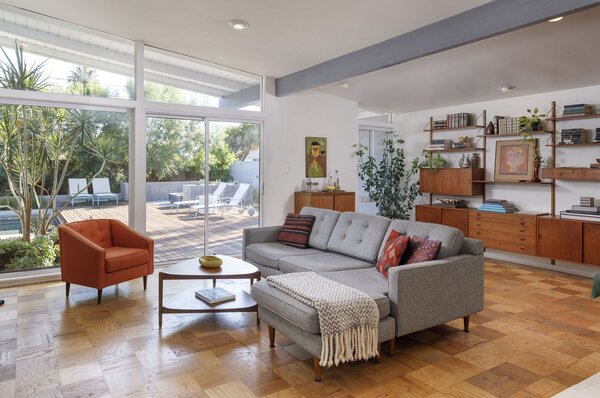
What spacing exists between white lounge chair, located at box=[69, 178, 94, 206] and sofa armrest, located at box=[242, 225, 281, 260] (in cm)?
210

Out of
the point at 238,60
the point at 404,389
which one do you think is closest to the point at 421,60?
the point at 238,60

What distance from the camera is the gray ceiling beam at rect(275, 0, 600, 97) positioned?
3.12m

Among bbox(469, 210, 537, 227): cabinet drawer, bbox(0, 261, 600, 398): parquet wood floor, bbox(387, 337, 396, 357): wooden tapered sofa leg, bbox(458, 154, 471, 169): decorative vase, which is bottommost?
bbox(0, 261, 600, 398): parquet wood floor

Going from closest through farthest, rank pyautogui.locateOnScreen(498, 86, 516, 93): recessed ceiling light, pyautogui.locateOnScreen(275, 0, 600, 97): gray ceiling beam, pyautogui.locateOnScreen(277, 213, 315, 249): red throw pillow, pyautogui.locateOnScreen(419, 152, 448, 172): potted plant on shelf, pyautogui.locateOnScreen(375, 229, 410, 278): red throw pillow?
1. pyautogui.locateOnScreen(275, 0, 600, 97): gray ceiling beam
2. pyautogui.locateOnScreen(375, 229, 410, 278): red throw pillow
3. pyautogui.locateOnScreen(277, 213, 315, 249): red throw pillow
4. pyautogui.locateOnScreen(498, 86, 516, 93): recessed ceiling light
5. pyautogui.locateOnScreen(419, 152, 448, 172): potted plant on shelf

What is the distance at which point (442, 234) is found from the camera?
136 inches

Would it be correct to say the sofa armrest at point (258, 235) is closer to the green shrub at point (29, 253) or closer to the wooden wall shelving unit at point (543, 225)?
the green shrub at point (29, 253)

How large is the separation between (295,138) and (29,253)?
3871 millimetres

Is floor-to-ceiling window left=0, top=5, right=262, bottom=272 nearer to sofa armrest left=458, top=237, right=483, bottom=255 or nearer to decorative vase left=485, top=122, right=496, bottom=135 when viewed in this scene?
decorative vase left=485, top=122, right=496, bottom=135

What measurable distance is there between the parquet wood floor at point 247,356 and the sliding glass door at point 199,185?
174 centimetres

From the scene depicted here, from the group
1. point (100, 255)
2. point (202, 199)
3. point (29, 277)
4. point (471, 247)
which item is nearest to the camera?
point (471, 247)

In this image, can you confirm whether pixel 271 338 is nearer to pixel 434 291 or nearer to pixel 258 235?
pixel 434 291

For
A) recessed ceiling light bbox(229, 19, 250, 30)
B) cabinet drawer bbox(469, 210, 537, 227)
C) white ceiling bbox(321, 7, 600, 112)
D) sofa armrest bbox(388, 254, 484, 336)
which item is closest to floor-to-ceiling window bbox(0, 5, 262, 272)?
recessed ceiling light bbox(229, 19, 250, 30)

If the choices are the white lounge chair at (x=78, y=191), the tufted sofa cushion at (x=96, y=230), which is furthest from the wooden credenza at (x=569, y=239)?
the white lounge chair at (x=78, y=191)

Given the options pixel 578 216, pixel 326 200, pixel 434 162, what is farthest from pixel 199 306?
pixel 434 162
